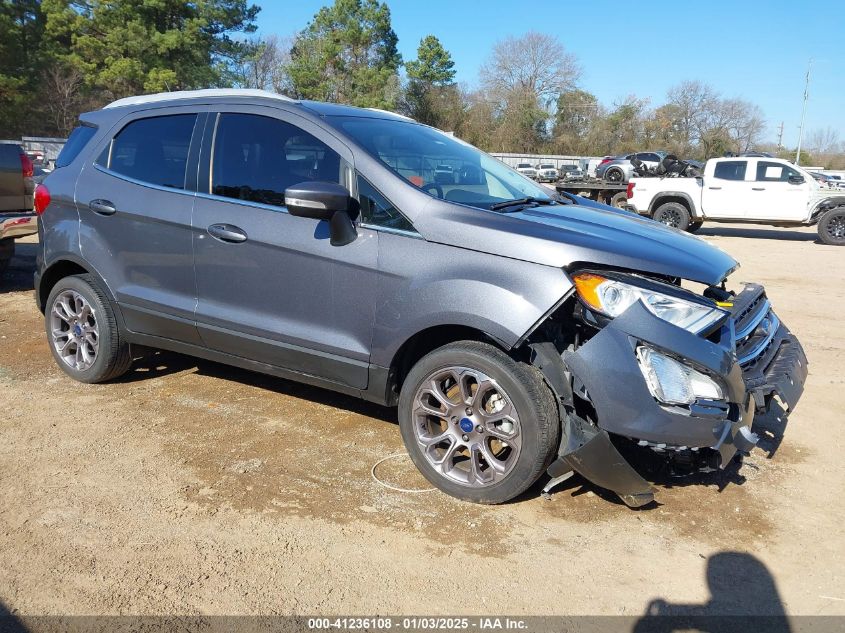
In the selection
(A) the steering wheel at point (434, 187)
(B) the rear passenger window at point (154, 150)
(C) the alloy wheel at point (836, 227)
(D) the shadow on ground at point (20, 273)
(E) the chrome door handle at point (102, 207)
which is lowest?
(D) the shadow on ground at point (20, 273)

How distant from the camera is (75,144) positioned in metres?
4.87

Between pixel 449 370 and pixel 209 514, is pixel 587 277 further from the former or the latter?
pixel 209 514

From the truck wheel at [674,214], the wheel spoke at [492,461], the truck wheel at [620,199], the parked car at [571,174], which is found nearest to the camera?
the wheel spoke at [492,461]

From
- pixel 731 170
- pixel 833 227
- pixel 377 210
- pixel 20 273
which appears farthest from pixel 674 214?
pixel 377 210

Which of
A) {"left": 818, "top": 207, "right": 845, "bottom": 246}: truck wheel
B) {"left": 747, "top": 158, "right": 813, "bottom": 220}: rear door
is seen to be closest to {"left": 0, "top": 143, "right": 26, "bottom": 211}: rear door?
{"left": 747, "top": 158, "right": 813, "bottom": 220}: rear door

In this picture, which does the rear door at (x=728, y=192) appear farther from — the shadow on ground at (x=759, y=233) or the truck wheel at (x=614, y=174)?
the truck wheel at (x=614, y=174)

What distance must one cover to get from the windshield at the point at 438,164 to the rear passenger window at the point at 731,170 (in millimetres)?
14015

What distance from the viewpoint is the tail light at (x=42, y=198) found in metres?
4.82

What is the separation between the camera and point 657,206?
682 inches

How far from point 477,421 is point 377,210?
3.85 ft

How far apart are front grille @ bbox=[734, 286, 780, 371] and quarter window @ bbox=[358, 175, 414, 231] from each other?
1.67 meters

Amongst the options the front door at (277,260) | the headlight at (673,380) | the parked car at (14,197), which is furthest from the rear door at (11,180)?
the headlight at (673,380)

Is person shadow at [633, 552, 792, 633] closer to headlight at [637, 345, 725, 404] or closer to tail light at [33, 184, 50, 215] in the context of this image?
headlight at [637, 345, 725, 404]

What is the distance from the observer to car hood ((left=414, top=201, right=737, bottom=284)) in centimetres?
316
